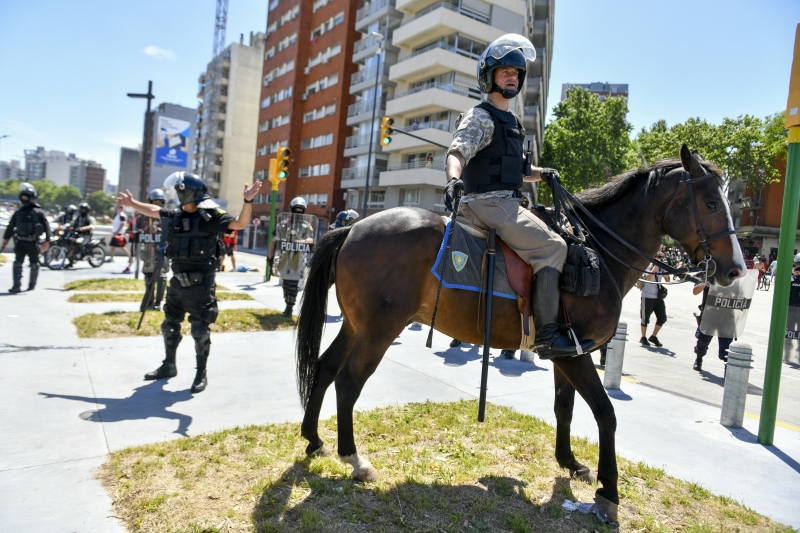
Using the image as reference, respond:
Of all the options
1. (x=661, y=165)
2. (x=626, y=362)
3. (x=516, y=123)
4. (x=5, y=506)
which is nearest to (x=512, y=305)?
(x=516, y=123)

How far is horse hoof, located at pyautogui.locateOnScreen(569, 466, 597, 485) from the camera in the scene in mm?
3801

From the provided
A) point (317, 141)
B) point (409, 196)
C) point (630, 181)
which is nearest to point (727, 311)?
point (630, 181)

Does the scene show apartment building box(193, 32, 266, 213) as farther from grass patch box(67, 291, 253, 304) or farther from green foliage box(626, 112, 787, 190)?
grass patch box(67, 291, 253, 304)

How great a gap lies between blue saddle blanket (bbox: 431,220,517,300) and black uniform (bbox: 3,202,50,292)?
10890mm

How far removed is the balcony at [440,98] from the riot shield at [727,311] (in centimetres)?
2888

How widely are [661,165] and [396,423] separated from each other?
3.25 meters

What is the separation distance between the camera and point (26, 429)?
3.97 metres

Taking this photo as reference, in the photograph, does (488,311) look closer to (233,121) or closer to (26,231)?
(26,231)

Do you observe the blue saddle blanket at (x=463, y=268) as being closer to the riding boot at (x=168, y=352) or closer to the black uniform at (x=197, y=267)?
the black uniform at (x=197, y=267)

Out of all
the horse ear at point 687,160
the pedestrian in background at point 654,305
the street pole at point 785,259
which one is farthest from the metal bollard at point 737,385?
the pedestrian in background at point 654,305

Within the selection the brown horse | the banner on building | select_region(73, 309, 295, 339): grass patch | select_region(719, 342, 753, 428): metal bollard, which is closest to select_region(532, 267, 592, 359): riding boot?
the brown horse

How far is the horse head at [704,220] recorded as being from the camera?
139 inches

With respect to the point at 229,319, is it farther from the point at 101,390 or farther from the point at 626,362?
the point at 626,362

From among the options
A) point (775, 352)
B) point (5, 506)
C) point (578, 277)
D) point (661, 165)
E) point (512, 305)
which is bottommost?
point (5, 506)
